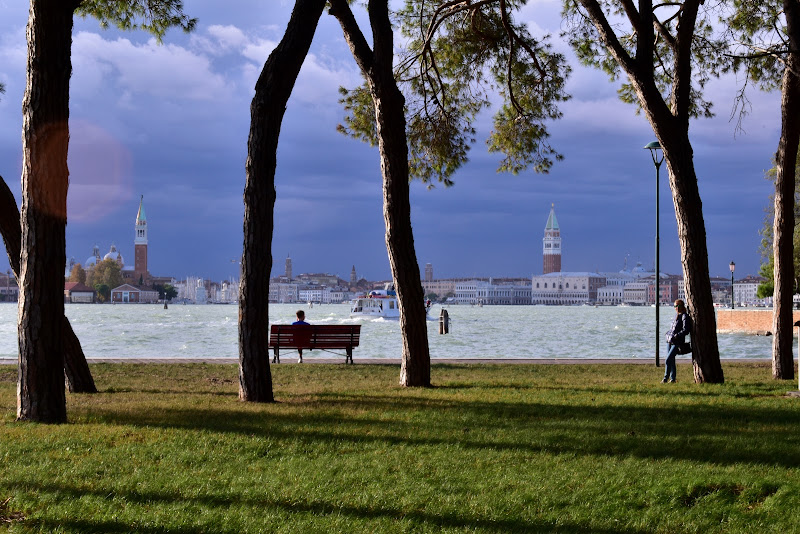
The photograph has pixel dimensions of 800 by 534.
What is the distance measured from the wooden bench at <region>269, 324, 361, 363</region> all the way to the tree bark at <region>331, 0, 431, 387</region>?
16.7 feet

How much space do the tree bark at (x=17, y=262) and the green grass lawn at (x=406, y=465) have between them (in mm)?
1417

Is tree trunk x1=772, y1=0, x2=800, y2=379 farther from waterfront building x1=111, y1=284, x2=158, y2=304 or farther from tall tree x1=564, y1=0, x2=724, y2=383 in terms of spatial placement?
waterfront building x1=111, y1=284, x2=158, y2=304

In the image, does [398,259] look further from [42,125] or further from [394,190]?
[42,125]

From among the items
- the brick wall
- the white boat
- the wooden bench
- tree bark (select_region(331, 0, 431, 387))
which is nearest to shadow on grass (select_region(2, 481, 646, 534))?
tree bark (select_region(331, 0, 431, 387))

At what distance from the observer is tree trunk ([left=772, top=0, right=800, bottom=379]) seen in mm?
11484

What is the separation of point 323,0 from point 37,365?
445 cm

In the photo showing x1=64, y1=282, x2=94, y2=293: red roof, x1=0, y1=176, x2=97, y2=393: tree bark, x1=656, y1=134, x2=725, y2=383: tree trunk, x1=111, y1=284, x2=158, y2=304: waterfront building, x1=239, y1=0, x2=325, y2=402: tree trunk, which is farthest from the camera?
x1=111, y1=284, x2=158, y2=304: waterfront building

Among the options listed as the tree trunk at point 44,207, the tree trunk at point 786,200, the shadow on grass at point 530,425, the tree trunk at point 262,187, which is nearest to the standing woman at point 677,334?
the tree trunk at point 786,200

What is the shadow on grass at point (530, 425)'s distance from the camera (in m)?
5.84

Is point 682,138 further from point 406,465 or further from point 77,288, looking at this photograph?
point 77,288

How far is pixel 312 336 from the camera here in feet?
51.1

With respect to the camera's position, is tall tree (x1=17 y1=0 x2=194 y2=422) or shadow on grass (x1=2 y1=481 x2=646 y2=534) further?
tall tree (x1=17 y1=0 x2=194 y2=422)

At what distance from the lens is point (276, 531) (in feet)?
13.0

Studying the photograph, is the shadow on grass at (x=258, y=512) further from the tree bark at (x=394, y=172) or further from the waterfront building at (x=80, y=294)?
the waterfront building at (x=80, y=294)
